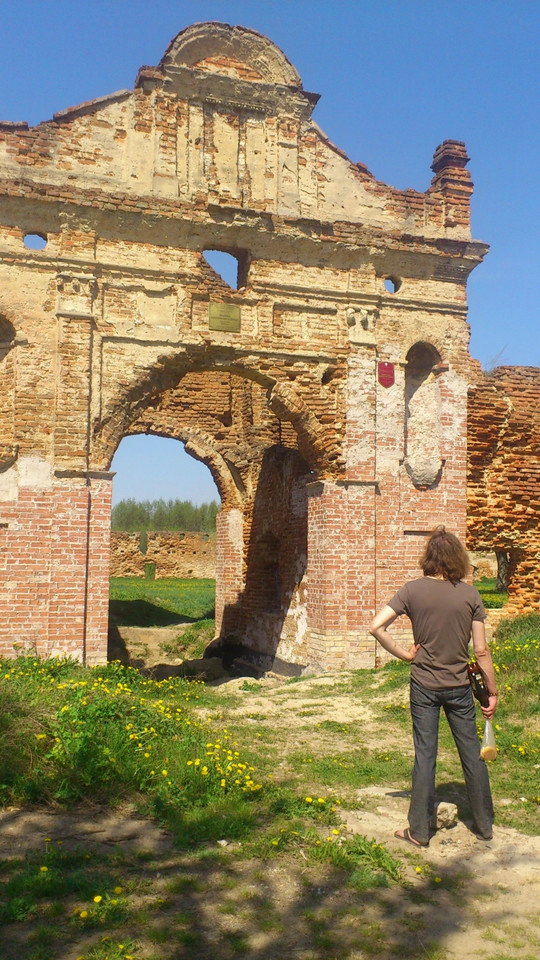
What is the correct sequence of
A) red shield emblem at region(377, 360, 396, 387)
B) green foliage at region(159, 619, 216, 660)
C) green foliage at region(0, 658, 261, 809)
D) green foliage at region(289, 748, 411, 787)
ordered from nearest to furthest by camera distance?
green foliage at region(0, 658, 261, 809), green foliage at region(289, 748, 411, 787), red shield emblem at region(377, 360, 396, 387), green foliage at region(159, 619, 216, 660)

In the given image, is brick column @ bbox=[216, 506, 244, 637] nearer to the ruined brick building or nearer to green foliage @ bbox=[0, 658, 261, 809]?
the ruined brick building

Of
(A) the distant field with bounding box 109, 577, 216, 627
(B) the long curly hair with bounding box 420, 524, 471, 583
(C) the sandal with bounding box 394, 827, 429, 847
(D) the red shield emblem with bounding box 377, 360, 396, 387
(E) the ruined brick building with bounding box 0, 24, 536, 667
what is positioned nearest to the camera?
(C) the sandal with bounding box 394, 827, 429, 847

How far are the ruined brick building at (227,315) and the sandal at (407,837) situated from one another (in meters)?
5.58

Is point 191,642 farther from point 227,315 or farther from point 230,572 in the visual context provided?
point 227,315

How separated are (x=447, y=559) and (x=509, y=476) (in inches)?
303

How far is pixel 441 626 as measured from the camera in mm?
4609

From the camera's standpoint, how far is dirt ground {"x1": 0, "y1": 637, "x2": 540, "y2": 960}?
3410mm

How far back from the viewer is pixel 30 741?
5.14m

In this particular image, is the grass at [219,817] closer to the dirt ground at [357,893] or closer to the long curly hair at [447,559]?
the dirt ground at [357,893]

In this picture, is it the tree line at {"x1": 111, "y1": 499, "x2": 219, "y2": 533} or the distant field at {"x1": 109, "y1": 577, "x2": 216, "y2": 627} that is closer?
the distant field at {"x1": 109, "y1": 577, "x2": 216, "y2": 627}

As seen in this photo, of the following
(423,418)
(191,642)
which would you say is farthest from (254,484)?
(423,418)

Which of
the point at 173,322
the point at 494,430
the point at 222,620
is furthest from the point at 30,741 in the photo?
the point at 222,620

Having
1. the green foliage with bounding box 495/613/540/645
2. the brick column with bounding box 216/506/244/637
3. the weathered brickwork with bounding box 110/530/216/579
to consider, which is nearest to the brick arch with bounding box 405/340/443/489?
the green foliage with bounding box 495/613/540/645

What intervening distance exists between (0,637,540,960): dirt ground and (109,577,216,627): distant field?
14001 millimetres
